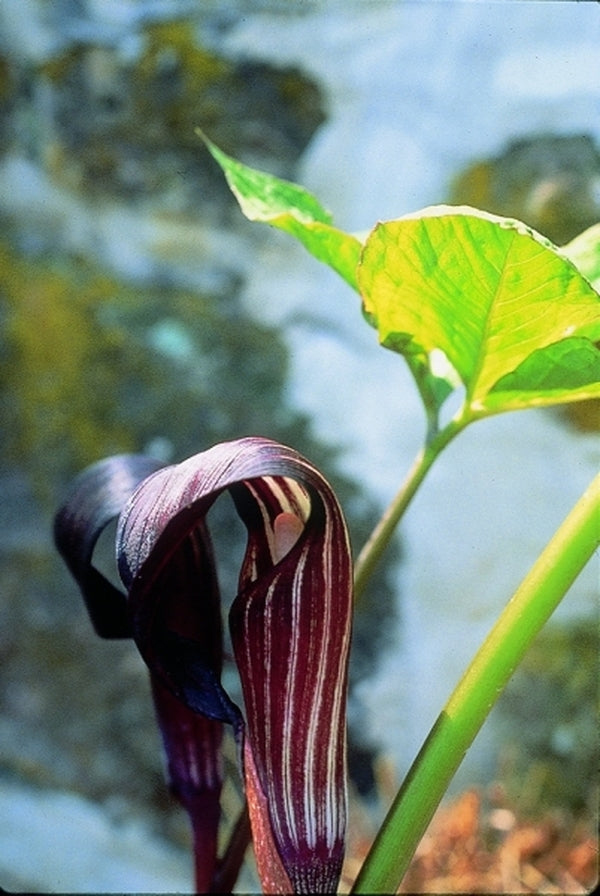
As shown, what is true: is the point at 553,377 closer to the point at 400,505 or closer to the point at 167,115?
the point at 400,505

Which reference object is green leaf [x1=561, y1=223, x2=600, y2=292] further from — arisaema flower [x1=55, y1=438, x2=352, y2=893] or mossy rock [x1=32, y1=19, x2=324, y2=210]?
mossy rock [x1=32, y1=19, x2=324, y2=210]

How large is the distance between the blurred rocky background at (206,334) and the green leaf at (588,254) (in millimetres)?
324

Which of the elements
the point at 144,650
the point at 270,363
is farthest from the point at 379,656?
the point at 144,650

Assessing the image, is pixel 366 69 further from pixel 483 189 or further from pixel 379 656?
pixel 379 656

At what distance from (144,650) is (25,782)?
825 millimetres

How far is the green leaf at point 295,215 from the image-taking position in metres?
0.47

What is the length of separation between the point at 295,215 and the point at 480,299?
12 centimetres

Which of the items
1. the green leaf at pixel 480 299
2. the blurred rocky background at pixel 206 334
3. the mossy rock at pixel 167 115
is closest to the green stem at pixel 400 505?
the green leaf at pixel 480 299

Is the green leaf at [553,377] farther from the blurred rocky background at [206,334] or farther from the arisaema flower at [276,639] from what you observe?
the blurred rocky background at [206,334]

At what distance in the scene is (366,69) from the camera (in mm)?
961

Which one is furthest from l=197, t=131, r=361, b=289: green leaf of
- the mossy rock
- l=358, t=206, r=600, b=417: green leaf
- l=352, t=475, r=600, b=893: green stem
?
the mossy rock

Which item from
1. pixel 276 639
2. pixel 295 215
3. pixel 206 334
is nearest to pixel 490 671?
pixel 276 639

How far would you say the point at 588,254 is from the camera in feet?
1.71

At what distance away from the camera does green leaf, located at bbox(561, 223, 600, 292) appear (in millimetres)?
510
